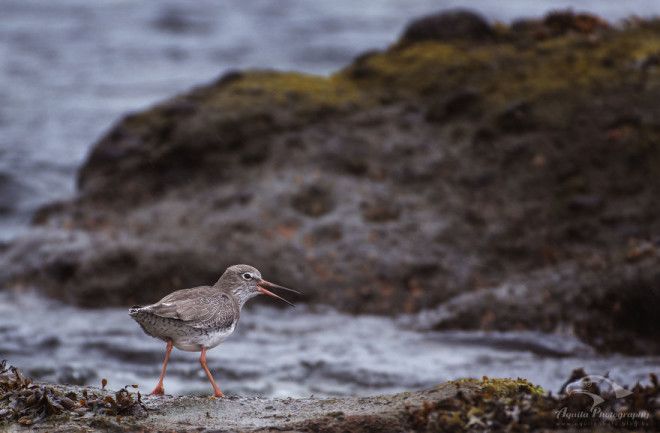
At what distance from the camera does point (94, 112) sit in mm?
25141

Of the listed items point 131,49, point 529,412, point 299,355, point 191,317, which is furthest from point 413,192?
point 131,49

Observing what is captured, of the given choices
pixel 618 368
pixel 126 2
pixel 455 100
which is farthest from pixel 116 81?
pixel 618 368

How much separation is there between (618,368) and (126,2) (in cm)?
3036

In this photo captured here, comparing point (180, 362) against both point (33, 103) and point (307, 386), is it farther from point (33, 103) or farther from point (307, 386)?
point (33, 103)

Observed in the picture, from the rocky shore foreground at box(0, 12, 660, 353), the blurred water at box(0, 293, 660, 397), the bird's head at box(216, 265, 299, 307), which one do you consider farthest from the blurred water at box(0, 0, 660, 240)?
the bird's head at box(216, 265, 299, 307)

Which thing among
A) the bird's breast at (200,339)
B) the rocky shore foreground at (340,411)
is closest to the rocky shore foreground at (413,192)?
the bird's breast at (200,339)

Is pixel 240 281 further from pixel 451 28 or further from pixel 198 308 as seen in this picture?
pixel 451 28

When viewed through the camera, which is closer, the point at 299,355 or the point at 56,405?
the point at 56,405

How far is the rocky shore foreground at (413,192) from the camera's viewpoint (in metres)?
12.4

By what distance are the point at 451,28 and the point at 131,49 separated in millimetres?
17166

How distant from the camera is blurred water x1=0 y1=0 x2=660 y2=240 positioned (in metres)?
22.0

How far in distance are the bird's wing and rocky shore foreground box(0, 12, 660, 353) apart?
5480 mm

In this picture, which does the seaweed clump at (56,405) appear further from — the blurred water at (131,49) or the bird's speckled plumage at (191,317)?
the blurred water at (131,49)

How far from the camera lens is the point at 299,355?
12188 millimetres
